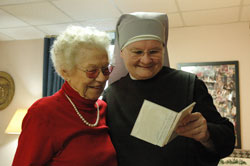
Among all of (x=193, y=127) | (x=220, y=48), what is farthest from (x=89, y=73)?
(x=220, y=48)

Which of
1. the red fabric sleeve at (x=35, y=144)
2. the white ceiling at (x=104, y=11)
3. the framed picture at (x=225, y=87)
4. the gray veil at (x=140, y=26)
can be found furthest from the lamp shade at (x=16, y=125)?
the red fabric sleeve at (x=35, y=144)

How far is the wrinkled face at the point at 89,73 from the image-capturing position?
4.31 feet

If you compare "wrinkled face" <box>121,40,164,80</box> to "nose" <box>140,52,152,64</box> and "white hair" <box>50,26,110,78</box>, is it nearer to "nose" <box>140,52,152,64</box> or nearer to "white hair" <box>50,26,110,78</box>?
"nose" <box>140,52,152,64</box>

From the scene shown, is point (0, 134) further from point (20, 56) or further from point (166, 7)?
point (166, 7)

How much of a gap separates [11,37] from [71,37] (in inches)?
186

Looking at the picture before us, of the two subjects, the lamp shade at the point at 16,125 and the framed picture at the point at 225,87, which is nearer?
the framed picture at the point at 225,87

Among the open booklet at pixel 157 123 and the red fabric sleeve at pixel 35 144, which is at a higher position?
the open booklet at pixel 157 123

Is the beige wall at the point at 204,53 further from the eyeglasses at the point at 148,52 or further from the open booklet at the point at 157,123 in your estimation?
the open booklet at the point at 157,123

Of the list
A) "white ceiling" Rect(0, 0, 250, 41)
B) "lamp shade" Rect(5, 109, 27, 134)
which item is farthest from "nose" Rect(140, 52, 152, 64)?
"lamp shade" Rect(5, 109, 27, 134)

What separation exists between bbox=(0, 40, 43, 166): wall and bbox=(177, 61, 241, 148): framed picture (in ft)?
10.1

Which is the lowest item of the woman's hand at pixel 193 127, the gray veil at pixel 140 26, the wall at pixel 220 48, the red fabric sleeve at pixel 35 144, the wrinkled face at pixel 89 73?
the red fabric sleeve at pixel 35 144

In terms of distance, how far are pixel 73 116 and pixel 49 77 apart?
13.6 feet

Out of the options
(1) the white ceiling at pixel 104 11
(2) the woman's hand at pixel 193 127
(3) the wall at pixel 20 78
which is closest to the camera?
(2) the woman's hand at pixel 193 127

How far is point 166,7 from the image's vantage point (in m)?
3.69
